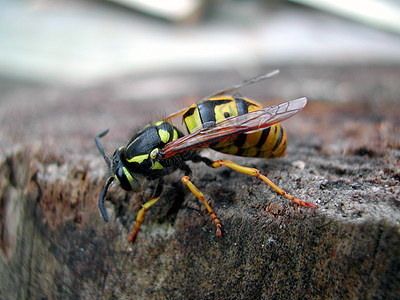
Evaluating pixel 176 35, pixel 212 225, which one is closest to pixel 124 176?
pixel 212 225

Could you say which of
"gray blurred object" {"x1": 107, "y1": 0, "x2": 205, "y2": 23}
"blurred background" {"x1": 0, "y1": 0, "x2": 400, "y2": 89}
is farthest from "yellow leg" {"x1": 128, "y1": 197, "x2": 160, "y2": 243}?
"gray blurred object" {"x1": 107, "y1": 0, "x2": 205, "y2": 23}

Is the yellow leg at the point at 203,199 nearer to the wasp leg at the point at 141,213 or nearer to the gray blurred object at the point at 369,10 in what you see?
the wasp leg at the point at 141,213

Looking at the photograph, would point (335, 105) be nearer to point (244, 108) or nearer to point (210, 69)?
point (244, 108)

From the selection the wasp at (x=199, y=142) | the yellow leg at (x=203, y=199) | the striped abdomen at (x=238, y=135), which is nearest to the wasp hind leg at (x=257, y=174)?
the wasp at (x=199, y=142)

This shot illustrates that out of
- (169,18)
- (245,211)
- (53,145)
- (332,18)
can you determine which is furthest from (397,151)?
(169,18)

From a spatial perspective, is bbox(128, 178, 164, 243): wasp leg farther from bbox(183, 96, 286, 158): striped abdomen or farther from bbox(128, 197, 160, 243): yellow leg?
bbox(183, 96, 286, 158): striped abdomen
